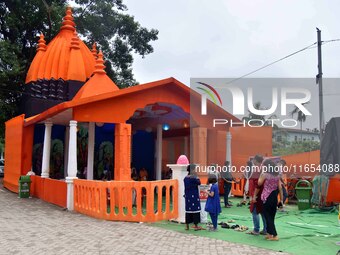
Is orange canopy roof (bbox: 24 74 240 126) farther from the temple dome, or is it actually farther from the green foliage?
the green foliage

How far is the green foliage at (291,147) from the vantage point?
17.0 metres

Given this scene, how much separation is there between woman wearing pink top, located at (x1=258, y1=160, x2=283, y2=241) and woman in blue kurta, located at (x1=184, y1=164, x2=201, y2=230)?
1537mm

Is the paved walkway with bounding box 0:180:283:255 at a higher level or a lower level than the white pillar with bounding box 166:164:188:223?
lower

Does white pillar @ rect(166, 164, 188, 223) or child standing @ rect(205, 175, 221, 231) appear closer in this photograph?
child standing @ rect(205, 175, 221, 231)

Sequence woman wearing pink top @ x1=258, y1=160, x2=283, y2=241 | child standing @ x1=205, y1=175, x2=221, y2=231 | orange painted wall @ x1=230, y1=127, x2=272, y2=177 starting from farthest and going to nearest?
orange painted wall @ x1=230, y1=127, x2=272, y2=177 < child standing @ x1=205, y1=175, x2=221, y2=231 < woman wearing pink top @ x1=258, y1=160, x2=283, y2=241

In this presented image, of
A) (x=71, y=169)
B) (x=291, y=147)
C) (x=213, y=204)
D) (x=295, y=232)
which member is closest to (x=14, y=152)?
(x=71, y=169)

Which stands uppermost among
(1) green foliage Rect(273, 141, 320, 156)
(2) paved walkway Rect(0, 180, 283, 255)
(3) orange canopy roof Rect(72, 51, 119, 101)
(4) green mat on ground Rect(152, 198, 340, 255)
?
(3) orange canopy roof Rect(72, 51, 119, 101)

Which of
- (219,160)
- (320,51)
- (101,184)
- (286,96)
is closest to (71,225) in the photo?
(101,184)

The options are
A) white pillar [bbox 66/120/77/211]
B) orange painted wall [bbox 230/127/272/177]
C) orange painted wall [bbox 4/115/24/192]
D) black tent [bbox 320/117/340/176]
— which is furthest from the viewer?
orange painted wall [bbox 230/127/272/177]

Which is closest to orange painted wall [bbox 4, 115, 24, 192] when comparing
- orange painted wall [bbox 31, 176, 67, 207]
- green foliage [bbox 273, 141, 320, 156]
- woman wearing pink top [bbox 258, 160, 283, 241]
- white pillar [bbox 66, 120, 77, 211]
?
orange painted wall [bbox 31, 176, 67, 207]

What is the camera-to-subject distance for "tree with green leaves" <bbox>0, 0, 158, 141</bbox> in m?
21.5

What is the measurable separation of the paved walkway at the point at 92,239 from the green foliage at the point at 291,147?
10.0 metres

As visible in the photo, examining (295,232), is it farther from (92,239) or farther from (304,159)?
(304,159)

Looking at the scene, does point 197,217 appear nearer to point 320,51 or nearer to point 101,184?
point 101,184
